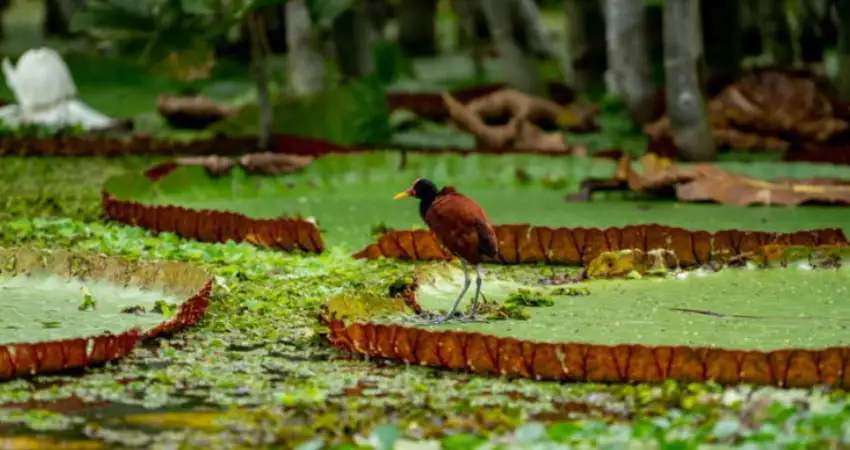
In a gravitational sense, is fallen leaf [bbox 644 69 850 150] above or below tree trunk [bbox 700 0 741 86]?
below

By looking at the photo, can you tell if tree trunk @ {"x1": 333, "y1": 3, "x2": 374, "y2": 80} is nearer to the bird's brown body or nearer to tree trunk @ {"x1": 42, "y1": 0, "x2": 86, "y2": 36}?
tree trunk @ {"x1": 42, "y1": 0, "x2": 86, "y2": 36}

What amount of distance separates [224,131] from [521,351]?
297 inches

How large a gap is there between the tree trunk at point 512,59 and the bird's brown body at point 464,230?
7281 mm

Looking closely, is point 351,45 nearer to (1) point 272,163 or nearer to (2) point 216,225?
(1) point 272,163

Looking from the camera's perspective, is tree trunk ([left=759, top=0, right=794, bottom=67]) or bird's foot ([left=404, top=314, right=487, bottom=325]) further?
tree trunk ([left=759, top=0, right=794, bottom=67])

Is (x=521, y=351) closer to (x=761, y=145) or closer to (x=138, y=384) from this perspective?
(x=138, y=384)

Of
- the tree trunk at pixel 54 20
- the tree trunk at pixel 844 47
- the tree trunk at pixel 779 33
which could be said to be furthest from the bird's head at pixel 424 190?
the tree trunk at pixel 54 20

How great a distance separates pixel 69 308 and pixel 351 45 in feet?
34.3

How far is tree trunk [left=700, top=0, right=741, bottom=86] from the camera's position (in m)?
15.0

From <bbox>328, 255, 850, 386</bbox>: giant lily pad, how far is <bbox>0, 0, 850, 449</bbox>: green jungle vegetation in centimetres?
2

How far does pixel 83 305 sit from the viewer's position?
6324 millimetres

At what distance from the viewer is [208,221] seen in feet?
27.0

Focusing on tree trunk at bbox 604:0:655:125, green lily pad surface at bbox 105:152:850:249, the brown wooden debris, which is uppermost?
tree trunk at bbox 604:0:655:125

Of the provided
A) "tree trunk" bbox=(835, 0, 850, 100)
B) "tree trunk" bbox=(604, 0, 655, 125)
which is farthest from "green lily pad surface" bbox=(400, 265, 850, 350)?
"tree trunk" bbox=(835, 0, 850, 100)
